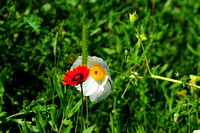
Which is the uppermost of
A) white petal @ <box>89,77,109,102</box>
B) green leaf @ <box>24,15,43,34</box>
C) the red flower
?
green leaf @ <box>24,15,43,34</box>

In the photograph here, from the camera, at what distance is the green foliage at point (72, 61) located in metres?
1.56

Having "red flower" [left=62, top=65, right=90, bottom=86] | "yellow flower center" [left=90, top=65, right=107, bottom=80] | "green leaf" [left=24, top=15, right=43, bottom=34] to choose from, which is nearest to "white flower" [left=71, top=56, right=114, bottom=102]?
"yellow flower center" [left=90, top=65, right=107, bottom=80]

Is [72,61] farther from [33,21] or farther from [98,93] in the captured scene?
[33,21]

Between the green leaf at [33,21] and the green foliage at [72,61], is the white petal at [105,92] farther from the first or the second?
the green leaf at [33,21]

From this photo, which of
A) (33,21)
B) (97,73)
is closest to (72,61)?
(97,73)

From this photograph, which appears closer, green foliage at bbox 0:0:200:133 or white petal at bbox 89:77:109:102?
white petal at bbox 89:77:109:102

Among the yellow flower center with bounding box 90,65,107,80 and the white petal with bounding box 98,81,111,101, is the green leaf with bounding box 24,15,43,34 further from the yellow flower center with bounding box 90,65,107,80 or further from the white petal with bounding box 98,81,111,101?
the white petal with bounding box 98,81,111,101

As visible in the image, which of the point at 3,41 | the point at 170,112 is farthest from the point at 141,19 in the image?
the point at 3,41

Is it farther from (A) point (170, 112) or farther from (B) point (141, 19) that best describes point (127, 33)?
(A) point (170, 112)

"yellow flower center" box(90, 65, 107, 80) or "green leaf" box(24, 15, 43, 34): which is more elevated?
"green leaf" box(24, 15, 43, 34)

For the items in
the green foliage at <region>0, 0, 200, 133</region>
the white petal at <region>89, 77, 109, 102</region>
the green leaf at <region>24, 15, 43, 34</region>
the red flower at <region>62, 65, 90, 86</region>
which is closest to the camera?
the red flower at <region>62, 65, 90, 86</region>

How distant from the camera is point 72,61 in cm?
170

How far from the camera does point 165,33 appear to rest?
246cm

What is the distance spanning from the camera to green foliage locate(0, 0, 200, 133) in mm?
1564
